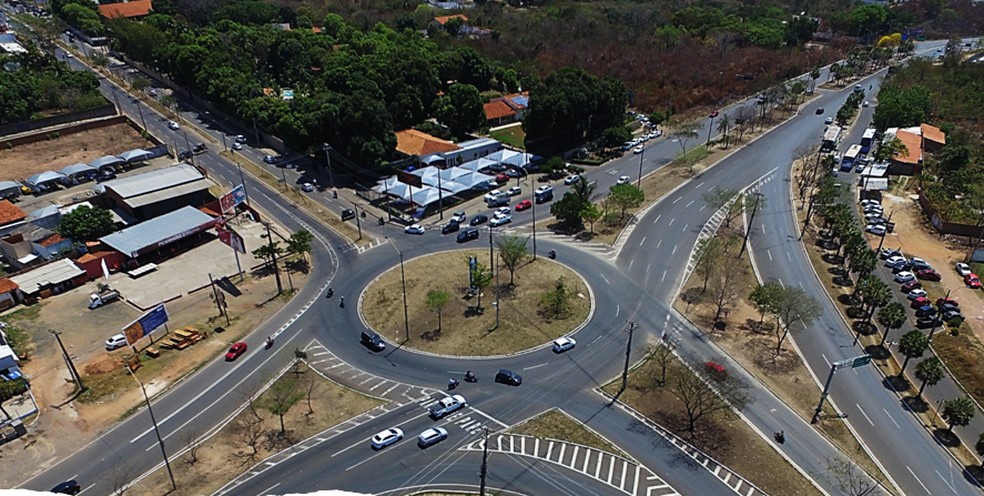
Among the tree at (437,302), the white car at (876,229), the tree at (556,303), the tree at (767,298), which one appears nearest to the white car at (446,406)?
the tree at (437,302)

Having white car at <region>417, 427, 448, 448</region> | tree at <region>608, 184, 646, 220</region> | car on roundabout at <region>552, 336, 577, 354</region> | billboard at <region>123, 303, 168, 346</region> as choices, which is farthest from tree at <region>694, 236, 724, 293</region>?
billboard at <region>123, 303, 168, 346</region>

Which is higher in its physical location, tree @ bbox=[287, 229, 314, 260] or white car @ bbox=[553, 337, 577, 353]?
tree @ bbox=[287, 229, 314, 260]

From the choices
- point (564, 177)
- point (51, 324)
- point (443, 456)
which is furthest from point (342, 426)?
point (564, 177)

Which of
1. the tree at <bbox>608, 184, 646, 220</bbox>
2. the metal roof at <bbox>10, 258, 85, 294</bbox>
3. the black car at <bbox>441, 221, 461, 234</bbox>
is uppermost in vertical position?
the tree at <bbox>608, 184, 646, 220</bbox>

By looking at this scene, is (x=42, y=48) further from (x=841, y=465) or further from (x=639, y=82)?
(x=841, y=465)

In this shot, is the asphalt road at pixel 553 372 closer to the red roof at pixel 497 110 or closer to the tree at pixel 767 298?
the tree at pixel 767 298

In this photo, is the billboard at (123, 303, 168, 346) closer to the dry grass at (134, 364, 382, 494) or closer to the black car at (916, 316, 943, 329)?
the dry grass at (134, 364, 382, 494)
